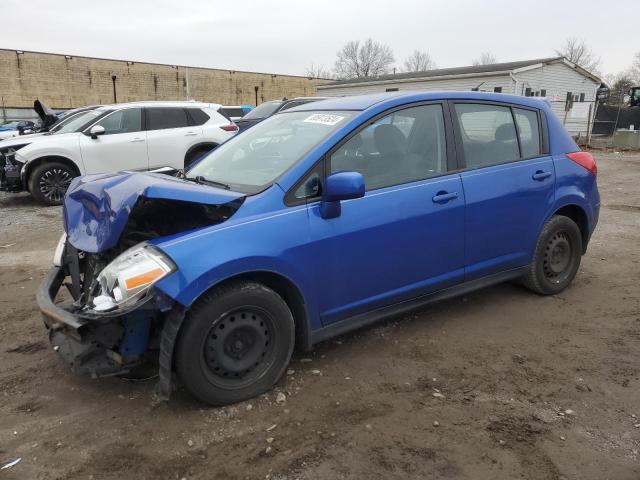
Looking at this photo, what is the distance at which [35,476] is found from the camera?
2.41 metres

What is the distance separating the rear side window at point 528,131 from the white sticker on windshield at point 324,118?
1757 mm

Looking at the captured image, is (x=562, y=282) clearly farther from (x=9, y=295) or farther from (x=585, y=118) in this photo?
(x=585, y=118)

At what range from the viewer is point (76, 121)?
9.98 metres

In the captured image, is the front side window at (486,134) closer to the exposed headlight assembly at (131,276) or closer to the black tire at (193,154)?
the exposed headlight assembly at (131,276)

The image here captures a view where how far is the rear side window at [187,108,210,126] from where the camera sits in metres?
10.4

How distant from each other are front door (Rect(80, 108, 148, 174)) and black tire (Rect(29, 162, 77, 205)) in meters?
0.40

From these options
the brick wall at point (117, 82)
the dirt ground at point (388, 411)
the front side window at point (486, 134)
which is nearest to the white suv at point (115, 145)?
the dirt ground at point (388, 411)

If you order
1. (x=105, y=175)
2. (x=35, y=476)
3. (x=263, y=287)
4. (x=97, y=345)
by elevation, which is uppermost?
(x=105, y=175)

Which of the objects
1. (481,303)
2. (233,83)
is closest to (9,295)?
(481,303)

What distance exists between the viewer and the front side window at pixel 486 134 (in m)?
3.88

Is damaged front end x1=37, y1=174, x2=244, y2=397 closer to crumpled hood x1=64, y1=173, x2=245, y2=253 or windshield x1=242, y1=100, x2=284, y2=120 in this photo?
crumpled hood x1=64, y1=173, x2=245, y2=253

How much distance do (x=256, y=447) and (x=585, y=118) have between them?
94.0ft

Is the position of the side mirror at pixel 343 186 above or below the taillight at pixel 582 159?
below

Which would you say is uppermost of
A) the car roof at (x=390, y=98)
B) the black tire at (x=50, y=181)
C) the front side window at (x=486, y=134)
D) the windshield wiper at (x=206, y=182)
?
the car roof at (x=390, y=98)
